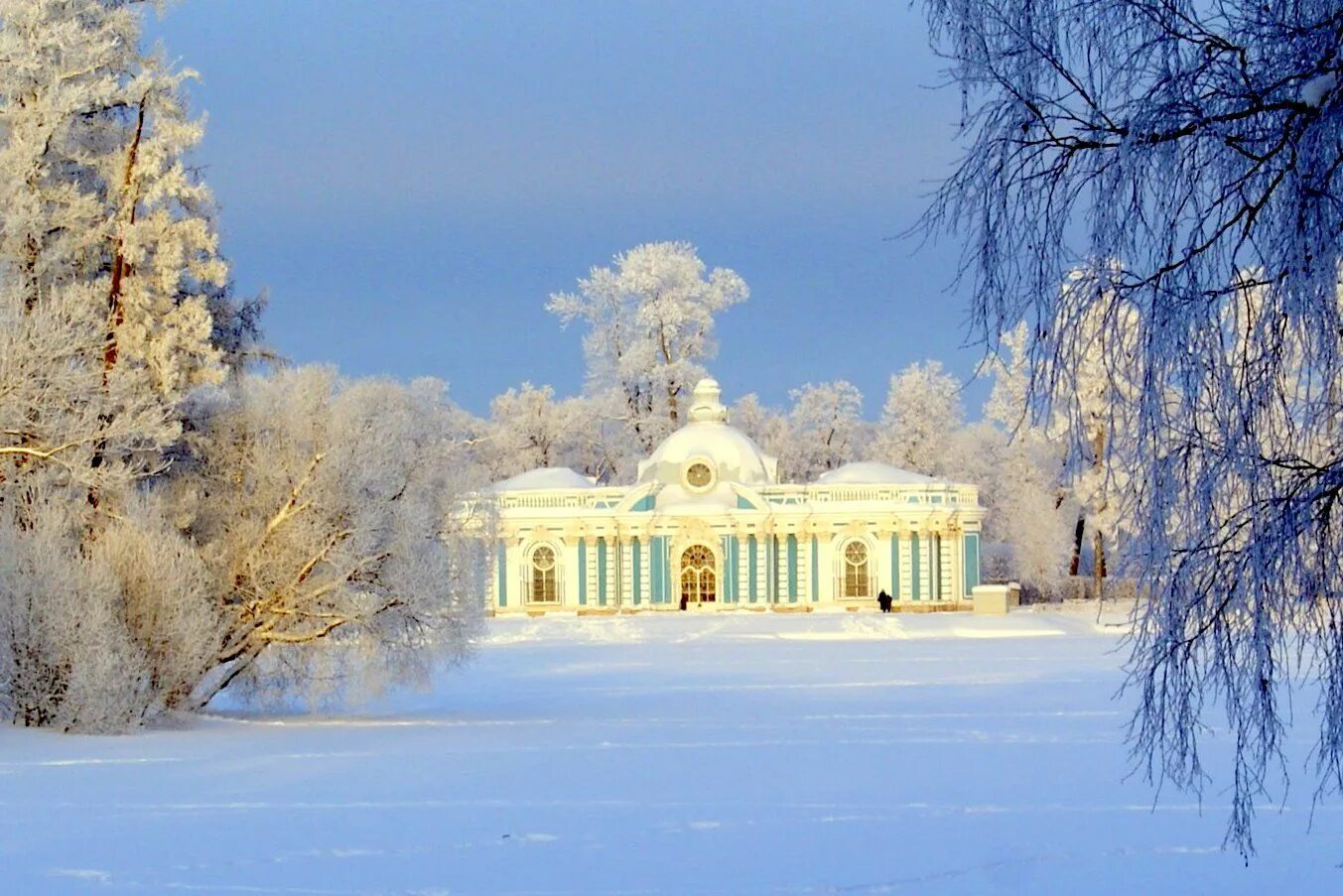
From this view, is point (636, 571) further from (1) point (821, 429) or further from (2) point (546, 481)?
(1) point (821, 429)

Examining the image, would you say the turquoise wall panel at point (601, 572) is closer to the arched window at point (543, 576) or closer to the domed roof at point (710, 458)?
the arched window at point (543, 576)

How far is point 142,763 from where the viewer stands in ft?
43.8

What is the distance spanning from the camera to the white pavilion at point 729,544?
45781mm

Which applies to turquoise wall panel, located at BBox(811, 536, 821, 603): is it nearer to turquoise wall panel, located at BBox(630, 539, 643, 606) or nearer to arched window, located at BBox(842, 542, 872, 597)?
arched window, located at BBox(842, 542, 872, 597)

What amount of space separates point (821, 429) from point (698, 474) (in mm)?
17971

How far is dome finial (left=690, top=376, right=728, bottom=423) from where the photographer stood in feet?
164

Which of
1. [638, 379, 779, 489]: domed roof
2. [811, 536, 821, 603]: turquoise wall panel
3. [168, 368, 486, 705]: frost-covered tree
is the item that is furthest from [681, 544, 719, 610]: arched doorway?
[168, 368, 486, 705]: frost-covered tree

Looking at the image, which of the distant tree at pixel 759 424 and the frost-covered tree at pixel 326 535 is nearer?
the frost-covered tree at pixel 326 535

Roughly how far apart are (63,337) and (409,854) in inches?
338

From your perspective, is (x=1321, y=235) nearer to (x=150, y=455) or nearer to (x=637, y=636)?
(x=150, y=455)

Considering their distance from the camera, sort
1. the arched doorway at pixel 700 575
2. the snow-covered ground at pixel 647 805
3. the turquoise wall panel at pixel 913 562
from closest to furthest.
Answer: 1. the snow-covered ground at pixel 647 805
2. the turquoise wall panel at pixel 913 562
3. the arched doorway at pixel 700 575

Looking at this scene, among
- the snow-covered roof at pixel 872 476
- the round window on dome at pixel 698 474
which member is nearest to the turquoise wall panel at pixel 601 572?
the round window on dome at pixel 698 474

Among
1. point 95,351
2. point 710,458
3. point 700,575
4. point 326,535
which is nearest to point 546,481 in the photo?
point 710,458

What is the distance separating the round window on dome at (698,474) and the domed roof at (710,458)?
0.03 m
